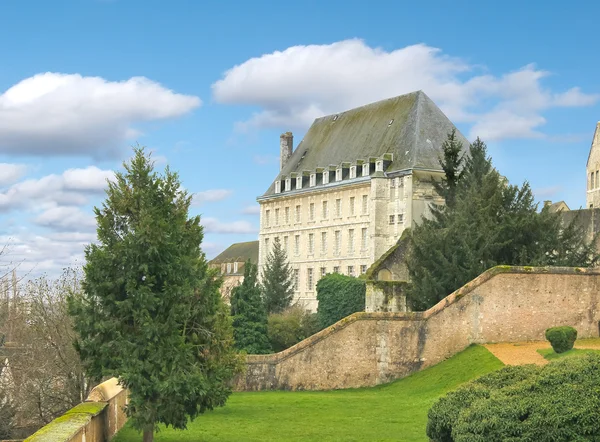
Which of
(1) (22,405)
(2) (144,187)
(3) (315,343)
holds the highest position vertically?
(2) (144,187)

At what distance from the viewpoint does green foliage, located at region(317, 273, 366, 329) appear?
55.6 meters

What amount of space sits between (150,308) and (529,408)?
7762 mm

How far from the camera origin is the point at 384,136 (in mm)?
66188

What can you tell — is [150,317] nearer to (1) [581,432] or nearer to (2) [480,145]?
(1) [581,432]

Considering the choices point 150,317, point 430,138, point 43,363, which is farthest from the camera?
point 430,138

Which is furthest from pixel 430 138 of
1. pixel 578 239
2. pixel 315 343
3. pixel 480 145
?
pixel 315 343

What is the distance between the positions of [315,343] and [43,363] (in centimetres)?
857

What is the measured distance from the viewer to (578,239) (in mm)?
36812

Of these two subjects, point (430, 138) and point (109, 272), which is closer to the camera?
point (109, 272)

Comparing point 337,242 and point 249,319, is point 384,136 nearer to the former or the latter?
point 337,242

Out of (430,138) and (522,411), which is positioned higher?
(430,138)

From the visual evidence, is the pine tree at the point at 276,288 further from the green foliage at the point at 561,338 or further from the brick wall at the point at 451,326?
the green foliage at the point at 561,338

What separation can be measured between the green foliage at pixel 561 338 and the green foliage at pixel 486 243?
6724mm

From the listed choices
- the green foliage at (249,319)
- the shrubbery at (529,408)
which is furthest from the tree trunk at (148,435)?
the green foliage at (249,319)
